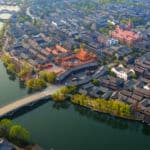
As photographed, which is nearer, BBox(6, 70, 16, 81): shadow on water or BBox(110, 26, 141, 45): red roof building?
BBox(6, 70, 16, 81): shadow on water

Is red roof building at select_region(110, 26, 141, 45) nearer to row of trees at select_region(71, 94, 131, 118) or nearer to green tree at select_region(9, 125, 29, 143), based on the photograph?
row of trees at select_region(71, 94, 131, 118)

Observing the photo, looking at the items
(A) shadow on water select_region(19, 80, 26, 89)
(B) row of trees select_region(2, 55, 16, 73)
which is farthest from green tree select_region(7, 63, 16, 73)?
(A) shadow on water select_region(19, 80, 26, 89)

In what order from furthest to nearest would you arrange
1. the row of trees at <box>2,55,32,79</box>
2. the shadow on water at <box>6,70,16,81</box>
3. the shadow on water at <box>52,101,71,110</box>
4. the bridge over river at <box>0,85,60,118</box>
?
1. the shadow on water at <box>6,70,16,81</box>
2. the row of trees at <box>2,55,32,79</box>
3. the shadow on water at <box>52,101,71,110</box>
4. the bridge over river at <box>0,85,60,118</box>

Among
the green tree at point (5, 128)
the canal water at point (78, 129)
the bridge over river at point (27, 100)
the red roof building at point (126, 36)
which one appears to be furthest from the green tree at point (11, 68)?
the red roof building at point (126, 36)

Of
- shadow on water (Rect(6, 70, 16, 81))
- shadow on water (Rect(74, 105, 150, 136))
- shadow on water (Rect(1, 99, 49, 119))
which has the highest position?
shadow on water (Rect(1, 99, 49, 119))

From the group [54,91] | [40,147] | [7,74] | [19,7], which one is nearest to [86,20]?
[19,7]

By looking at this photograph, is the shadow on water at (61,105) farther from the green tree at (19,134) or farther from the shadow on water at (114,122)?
the green tree at (19,134)
